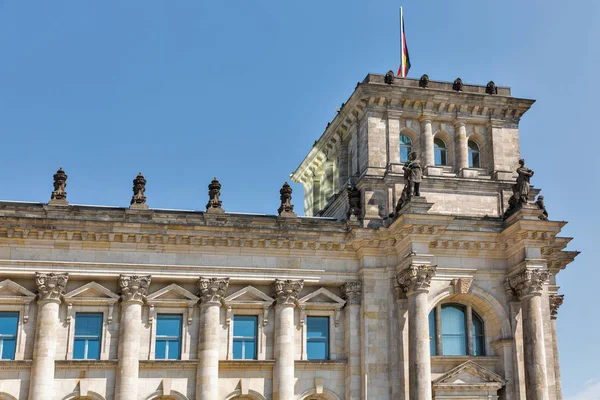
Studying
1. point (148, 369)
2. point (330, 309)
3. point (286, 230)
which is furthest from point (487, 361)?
point (148, 369)

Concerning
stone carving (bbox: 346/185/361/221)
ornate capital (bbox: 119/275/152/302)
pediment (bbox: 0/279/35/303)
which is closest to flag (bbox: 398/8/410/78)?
stone carving (bbox: 346/185/361/221)

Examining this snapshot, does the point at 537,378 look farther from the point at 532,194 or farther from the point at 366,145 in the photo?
the point at 366,145

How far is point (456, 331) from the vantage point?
3281cm

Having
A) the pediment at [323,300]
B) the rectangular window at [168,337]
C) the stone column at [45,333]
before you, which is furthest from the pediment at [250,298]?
the stone column at [45,333]

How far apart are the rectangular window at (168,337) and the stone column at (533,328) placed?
502 inches

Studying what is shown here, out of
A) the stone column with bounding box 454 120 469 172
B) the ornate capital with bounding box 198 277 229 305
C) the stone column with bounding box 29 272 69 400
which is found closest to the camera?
the stone column with bounding box 29 272 69 400

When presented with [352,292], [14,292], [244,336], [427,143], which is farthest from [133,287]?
[427,143]

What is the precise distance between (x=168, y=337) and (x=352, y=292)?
23.2 feet

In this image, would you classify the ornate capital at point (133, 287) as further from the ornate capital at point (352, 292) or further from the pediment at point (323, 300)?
the ornate capital at point (352, 292)

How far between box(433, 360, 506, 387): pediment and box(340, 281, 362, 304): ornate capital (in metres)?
4.22

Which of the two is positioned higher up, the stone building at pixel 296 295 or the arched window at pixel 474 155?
the arched window at pixel 474 155

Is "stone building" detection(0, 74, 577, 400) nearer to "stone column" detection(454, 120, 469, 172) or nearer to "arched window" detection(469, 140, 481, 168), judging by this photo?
"stone column" detection(454, 120, 469, 172)

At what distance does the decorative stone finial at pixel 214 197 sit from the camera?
32.0 m

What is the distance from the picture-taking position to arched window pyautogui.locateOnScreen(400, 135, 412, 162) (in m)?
35.1
